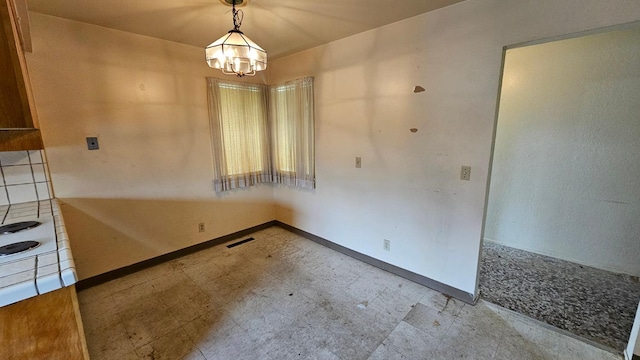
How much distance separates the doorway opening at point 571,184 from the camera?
223 centimetres

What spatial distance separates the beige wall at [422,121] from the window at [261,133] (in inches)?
9.1

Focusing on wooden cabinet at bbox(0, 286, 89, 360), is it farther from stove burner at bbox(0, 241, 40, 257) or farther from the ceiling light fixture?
the ceiling light fixture

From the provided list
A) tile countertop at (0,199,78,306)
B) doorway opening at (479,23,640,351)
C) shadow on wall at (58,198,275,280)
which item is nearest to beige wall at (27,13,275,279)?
shadow on wall at (58,198,275,280)

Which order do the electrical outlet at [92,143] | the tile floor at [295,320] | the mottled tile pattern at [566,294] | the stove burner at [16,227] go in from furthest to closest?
the electrical outlet at [92,143] → the mottled tile pattern at [566,294] → the tile floor at [295,320] → the stove burner at [16,227]

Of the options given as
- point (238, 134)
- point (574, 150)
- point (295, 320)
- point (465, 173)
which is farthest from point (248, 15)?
point (574, 150)

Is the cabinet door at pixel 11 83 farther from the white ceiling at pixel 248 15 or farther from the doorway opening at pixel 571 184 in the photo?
the doorway opening at pixel 571 184

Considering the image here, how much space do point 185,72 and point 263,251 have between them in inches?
88.4

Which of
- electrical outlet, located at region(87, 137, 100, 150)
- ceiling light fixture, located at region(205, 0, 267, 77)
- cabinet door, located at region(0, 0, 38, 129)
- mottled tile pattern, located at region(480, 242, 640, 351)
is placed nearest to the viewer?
cabinet door, located at region(0, 0, 38, 129)

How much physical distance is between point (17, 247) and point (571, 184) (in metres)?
4.27

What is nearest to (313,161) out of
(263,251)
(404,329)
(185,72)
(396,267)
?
(263,251)

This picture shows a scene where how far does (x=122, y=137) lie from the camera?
97.8 inches

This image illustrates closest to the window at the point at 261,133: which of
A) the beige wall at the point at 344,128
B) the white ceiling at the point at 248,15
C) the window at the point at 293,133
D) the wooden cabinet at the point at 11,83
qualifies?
the window at the point at 293,133

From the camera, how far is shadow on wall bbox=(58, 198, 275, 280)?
2.36 meters

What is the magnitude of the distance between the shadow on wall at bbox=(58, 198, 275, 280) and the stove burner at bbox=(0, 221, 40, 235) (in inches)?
39.2
